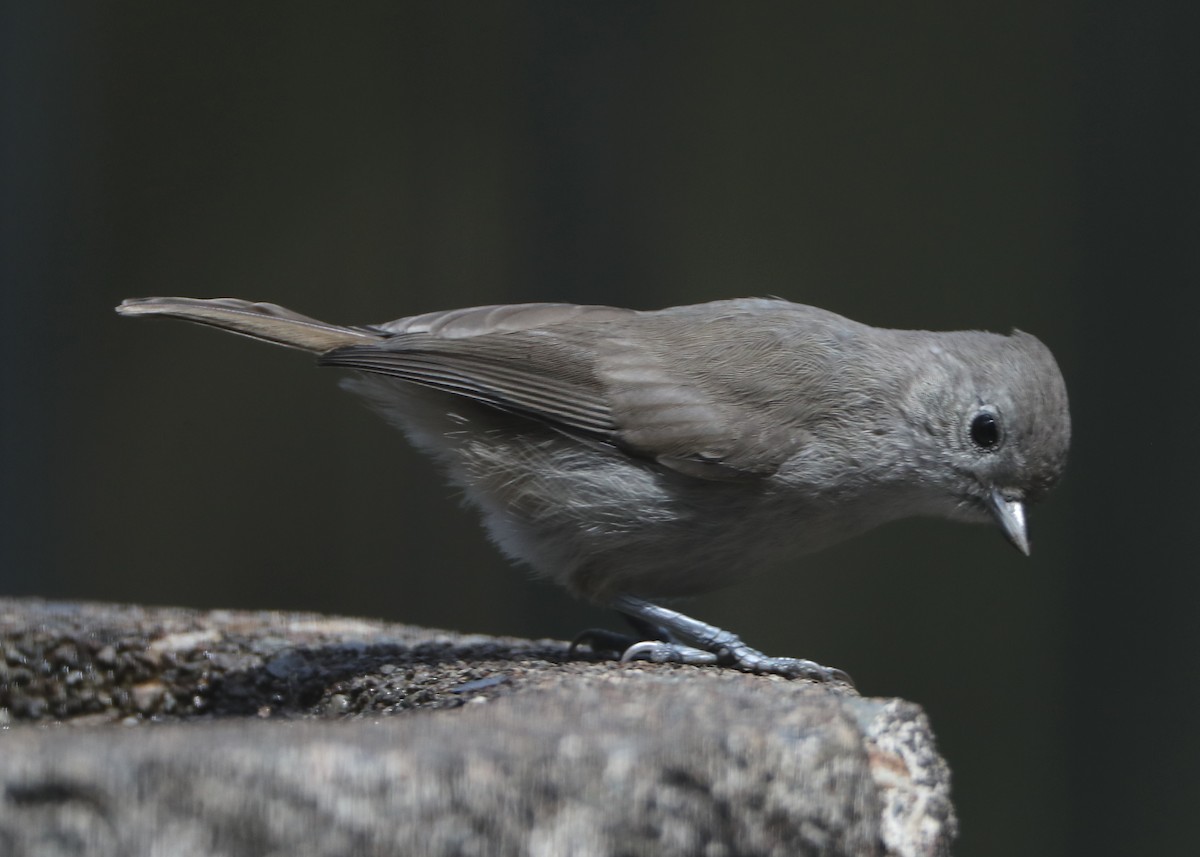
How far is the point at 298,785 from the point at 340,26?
543 cm

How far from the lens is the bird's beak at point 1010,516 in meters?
3.22

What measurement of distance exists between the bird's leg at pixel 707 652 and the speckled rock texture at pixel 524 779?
46 cm

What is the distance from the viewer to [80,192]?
6.58m

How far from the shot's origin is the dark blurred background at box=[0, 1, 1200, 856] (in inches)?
202

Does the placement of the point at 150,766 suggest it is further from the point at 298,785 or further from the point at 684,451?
the point at 684,451

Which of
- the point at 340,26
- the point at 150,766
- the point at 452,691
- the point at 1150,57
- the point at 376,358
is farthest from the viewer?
the point at 340,26

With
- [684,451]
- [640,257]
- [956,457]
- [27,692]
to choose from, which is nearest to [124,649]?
[27,692]

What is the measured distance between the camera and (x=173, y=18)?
6.56 metres

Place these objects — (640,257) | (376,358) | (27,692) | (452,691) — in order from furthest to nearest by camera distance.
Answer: (640,257), (376,358), (27,692), (452,691)

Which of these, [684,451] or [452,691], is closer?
[452,691]

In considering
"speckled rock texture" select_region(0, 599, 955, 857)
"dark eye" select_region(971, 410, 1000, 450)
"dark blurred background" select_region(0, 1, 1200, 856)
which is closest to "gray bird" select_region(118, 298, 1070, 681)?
"dark eye" select_region(971, 410, 1000, 450)

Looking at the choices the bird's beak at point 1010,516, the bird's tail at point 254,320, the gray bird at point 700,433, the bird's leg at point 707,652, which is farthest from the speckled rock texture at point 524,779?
the bird's tail at point 254,320

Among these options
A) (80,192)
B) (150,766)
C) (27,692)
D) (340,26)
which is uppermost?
(340,26)

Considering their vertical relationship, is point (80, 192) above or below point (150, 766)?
above
